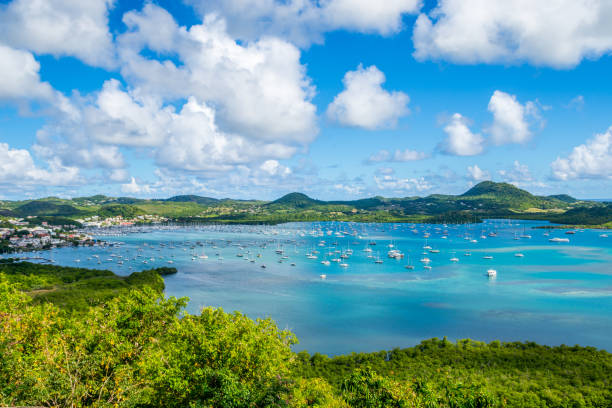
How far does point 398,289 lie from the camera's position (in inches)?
3506

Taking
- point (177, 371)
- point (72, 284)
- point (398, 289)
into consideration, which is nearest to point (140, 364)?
point (177, 371)

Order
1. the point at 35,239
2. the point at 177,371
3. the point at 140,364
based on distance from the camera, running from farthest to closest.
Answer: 1. the point at 35,239
2. the point at 140,364
3. the point at 177,371

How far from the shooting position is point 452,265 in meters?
119

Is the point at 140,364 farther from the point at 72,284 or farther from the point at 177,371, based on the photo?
the point at 72,284

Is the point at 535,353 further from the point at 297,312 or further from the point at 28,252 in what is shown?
the point at 28,252

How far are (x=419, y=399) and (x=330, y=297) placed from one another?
A: 6374cm

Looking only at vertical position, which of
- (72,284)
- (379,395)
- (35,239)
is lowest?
(72,284)

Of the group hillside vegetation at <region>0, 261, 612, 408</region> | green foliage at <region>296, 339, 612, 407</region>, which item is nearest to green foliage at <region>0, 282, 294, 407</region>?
hillside vegetation at <region>0, 261, 612, 408</region>

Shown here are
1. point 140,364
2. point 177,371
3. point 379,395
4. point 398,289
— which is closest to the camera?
point 177,371

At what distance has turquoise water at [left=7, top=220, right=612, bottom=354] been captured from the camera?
200 ft

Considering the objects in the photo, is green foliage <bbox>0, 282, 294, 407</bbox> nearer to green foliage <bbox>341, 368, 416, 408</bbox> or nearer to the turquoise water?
green foliage <bbox>341, 368, 416, 408</bbox>

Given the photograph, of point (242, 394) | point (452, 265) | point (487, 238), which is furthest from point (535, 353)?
point (487, 238)

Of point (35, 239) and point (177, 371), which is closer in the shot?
point (177, 371)

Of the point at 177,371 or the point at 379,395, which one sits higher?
the point at 177,371
